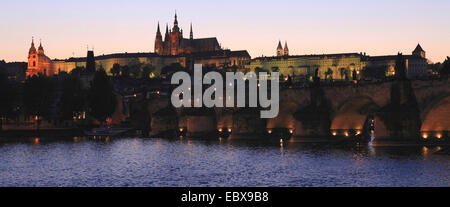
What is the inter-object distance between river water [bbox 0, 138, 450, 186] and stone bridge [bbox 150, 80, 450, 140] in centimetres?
198

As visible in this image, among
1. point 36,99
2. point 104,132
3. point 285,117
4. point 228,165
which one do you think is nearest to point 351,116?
Result: point 285,117

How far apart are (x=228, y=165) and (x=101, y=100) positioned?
154ft

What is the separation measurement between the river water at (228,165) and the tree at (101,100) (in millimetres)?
23995

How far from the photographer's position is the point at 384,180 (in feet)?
138

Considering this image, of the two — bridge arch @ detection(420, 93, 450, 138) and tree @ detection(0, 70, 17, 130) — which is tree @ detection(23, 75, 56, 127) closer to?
tree @ detection(0, 70, 17, 130)

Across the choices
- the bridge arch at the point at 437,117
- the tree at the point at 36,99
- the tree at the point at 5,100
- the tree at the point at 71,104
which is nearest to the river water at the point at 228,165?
the bridge arch at the point at 437,117

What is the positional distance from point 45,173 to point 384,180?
23.6 metres

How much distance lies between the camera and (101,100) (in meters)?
96.3

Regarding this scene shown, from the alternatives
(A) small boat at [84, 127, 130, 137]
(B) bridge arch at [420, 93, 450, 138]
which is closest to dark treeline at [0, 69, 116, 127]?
(A) small boat at [84, 127, 130, 137]

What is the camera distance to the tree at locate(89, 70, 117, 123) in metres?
96.1
